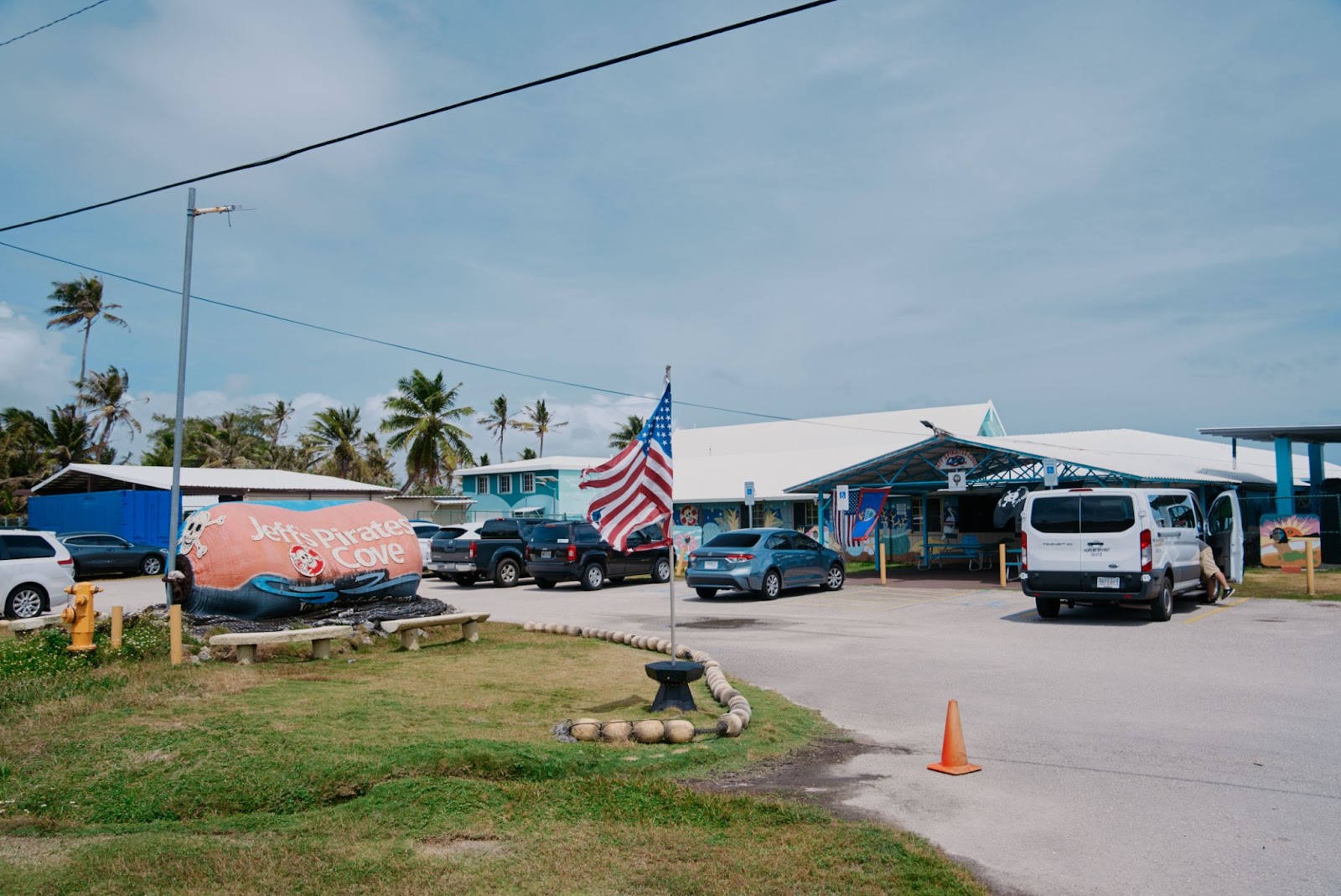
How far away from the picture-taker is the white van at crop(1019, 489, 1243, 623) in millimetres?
15688

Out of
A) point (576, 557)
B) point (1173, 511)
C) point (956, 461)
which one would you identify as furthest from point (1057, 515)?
point (576, 557)

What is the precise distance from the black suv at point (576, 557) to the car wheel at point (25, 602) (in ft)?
35.7

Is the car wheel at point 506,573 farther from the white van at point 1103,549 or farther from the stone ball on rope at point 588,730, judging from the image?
the stone ball on rope at point 588,730

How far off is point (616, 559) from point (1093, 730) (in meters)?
18.6

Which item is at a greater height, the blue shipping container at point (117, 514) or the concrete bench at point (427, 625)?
the blue shipping container at point (117, 514)

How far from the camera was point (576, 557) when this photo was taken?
2523cm

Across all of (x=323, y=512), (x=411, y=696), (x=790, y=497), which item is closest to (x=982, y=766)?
(x=411, y=696)

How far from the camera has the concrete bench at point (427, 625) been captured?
43.8 feet

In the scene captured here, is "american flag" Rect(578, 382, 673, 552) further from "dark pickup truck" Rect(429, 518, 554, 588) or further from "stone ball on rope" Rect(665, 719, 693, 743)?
"dark pickup truck" Rect(429, 518, 554, 588)

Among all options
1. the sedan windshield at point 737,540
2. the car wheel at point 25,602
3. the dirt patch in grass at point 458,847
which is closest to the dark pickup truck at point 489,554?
the sedan windshield at point 737,540

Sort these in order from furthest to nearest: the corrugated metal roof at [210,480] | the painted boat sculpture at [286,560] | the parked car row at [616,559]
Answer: the corrugated metal roof at [210,480], the parked car row at [616,559], the painted boat sculpture at [286,560]

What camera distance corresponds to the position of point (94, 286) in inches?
2254

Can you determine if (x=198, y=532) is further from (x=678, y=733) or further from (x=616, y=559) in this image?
(x=616, y=559)

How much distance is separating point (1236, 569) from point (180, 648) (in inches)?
777
